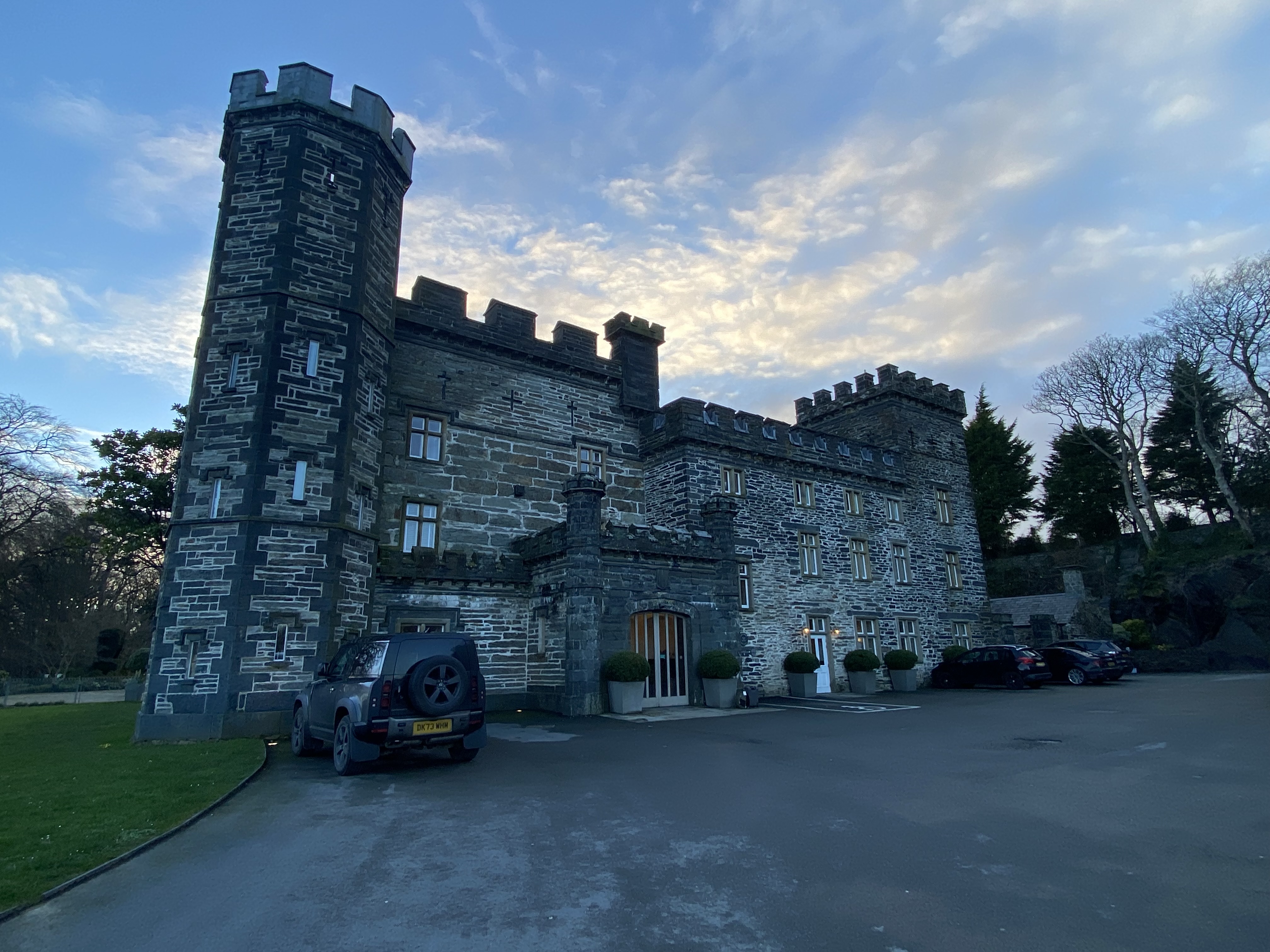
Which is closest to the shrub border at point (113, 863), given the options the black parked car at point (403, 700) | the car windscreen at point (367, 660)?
the black parked car at point (403, 700)

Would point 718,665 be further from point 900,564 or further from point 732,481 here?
point 900,564

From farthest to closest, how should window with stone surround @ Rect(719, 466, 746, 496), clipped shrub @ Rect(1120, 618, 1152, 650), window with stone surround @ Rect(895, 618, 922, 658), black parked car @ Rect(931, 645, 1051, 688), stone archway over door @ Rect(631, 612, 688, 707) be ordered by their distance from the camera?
clipped shrub @ Rect(1120, 618, 1152, 650)
window with stone surround @ Rect(895, 618, 922, 658)
window with stone surround @ Rect(719, 466, 746, 496)
black parked car @ Rect(931, 645, 1051, 688)
stone archway over door @ Rect(631, 612, 688, 707)

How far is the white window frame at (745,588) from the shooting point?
914 inches

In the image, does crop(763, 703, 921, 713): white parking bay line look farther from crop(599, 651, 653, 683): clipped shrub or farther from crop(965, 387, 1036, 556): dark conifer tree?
crop(965, 387, 1036, 556): dark conifer tree

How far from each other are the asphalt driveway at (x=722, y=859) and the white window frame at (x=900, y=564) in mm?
18001

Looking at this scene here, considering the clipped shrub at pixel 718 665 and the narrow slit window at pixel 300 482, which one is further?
the clipped shrub at pixel 718 665

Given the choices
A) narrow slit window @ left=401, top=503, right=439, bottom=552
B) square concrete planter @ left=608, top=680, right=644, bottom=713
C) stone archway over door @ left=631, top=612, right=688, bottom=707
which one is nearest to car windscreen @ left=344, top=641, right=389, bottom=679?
square concrete planter @ left=608, top=680, right=644, bottom=713

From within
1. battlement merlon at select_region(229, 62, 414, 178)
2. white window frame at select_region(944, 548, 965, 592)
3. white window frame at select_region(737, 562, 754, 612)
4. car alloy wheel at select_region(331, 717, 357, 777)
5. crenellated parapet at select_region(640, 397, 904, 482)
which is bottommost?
car alloy wheel at select_region(331, 717, 357, 777)

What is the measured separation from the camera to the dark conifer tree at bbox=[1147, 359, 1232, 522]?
38000 mm

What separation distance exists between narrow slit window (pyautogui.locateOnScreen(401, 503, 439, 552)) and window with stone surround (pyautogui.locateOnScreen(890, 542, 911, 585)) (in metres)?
19.1

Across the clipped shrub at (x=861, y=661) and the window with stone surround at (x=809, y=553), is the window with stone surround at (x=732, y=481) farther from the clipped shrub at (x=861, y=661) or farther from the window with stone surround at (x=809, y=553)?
the clipped shrub at (x=861, y=661)

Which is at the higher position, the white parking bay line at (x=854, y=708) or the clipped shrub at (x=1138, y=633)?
the clipped shrub at (x=1138, y=633)

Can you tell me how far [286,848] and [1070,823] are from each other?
723 centimetres

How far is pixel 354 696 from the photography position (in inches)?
377
